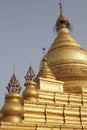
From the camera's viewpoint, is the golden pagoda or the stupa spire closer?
the golden pagoda

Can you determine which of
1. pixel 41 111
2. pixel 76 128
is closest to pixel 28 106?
pixel 41 111

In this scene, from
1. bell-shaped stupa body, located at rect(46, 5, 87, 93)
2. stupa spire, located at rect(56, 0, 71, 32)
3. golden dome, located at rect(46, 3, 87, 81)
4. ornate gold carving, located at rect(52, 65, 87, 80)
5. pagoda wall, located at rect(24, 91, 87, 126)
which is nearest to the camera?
pagoda wall, located at rect(24, 91, 87, 126)

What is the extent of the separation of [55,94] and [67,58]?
21.5 ft

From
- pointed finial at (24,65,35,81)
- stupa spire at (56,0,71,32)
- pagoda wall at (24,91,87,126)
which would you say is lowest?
pagoda wall at (24,91,87,126)

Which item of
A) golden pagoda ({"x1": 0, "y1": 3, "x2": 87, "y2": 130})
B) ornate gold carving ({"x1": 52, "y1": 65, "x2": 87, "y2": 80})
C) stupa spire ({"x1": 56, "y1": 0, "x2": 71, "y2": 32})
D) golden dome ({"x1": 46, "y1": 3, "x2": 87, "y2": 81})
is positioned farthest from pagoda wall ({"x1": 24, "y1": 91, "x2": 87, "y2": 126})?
stupa spire ({"x1": 56, "y1": 0, "x2": 71, "y2": 32})

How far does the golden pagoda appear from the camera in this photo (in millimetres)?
21078

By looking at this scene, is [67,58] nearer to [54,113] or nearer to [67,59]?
[67,59]

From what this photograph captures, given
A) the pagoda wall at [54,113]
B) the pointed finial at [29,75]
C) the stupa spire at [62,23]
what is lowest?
the pagoda wall at [54,113]

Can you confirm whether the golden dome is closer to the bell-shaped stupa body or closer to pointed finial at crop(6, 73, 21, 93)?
the bell-shaped stupa body

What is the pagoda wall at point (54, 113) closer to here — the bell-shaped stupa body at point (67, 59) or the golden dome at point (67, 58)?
the bell-shaped stupa body at point (67, 59)

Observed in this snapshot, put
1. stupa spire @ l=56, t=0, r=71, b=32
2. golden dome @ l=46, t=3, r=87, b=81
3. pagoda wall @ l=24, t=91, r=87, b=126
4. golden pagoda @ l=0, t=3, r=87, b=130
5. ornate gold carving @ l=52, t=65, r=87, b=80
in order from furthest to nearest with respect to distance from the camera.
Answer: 1. stupa spire @ l=56, t=0, r=71, b=32
2. golden dome @ l=46, t=3, r=87, b=81
3. ornate gold carving @ l=52, t=65, r=87, b=80
4. pagoda wall @ l=24, t=91, r=87, b=126
5. golden pagoda @ l=0, t=3, r=87, b=130

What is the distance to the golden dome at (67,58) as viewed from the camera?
31516mm

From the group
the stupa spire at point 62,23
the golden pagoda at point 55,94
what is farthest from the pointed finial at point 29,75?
the stupa spire at point 62,23

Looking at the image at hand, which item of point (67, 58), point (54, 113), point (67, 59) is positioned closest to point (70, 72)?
point (67, 59)
